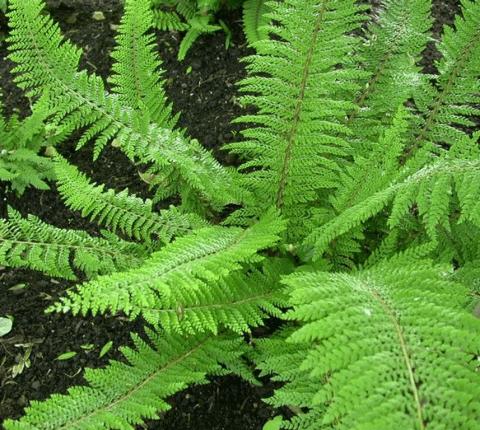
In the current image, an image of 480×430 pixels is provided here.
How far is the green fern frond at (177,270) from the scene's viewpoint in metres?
1.60

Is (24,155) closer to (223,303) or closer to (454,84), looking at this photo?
(223,303)

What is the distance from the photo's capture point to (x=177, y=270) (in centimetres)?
174

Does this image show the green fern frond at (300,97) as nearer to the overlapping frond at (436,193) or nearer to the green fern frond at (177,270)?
the green fern frond at (177,270)

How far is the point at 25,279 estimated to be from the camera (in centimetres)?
292

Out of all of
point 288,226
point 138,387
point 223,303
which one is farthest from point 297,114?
point 138,387

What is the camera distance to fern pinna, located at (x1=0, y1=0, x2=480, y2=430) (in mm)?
1662

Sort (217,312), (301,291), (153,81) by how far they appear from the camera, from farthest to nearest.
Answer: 1. (153,81)
2. (217,312)
3. (301,291)

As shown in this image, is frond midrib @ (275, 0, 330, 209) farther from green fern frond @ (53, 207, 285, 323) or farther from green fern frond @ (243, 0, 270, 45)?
green fern frond @ (243, 0, 270, 45)

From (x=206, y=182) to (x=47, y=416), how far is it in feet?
3.54

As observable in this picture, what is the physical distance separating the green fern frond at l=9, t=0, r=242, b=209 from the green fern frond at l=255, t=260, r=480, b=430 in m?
0.78

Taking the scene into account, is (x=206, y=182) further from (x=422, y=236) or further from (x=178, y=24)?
(x=178, y=24)

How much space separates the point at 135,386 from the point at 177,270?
65cm

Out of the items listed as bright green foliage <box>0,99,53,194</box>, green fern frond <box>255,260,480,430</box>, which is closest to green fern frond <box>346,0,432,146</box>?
green fern frond <box>255,260,480,430</box>

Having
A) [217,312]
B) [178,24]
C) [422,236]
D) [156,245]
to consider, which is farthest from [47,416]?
[178,24]
